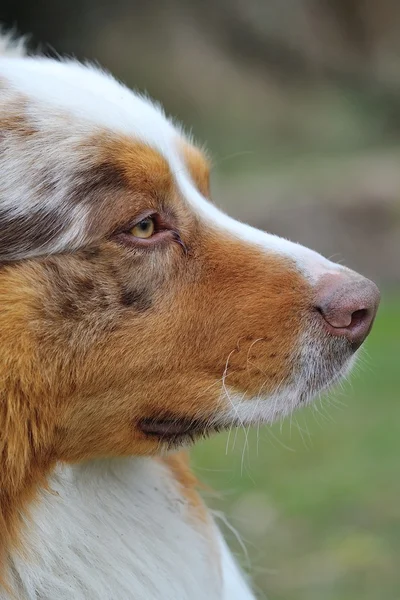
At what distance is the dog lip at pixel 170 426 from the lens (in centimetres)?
287

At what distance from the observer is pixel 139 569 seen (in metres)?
3.12

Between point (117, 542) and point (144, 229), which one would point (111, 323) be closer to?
point (144, 229)

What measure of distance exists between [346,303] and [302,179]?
1089 centimetres

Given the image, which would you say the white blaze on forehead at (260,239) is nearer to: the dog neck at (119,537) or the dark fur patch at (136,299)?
the dark fur patch at (136,299)

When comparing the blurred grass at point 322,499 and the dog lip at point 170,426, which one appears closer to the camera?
the dog lip at point 170,426

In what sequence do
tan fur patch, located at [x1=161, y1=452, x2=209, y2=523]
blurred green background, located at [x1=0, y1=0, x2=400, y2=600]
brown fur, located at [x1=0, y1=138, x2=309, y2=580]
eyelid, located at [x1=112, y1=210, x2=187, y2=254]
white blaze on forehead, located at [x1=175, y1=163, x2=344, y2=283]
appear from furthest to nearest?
blurred green background, located at [x1=0, y1=0, x2=400, y2=600] → tan fur patch, located at [x1=161, y1=452, x2=209, y2=523] → white blaze on forehead, located at [x1=175, y1=163, x2=344, y2=283] → eyelid, located at [x1=112, y1=210, x2=187, y2=254] → brown fur, located at [x1=0, y1=138, x2=309, y2=580]

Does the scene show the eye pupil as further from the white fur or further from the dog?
the white fur

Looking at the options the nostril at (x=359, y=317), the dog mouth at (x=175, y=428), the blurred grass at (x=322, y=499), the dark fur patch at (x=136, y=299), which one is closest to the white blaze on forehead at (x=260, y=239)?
the nostril at (x=359, y=317)

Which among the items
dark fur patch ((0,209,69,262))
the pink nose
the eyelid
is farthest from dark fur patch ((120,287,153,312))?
the pink nose

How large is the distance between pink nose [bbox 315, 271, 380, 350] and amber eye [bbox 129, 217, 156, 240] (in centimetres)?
55

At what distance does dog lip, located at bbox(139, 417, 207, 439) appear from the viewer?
2873mm

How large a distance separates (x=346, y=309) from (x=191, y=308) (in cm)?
48

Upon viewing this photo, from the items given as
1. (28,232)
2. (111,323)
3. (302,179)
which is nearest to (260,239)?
(111,323)

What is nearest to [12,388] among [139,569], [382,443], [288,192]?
[139,569]
